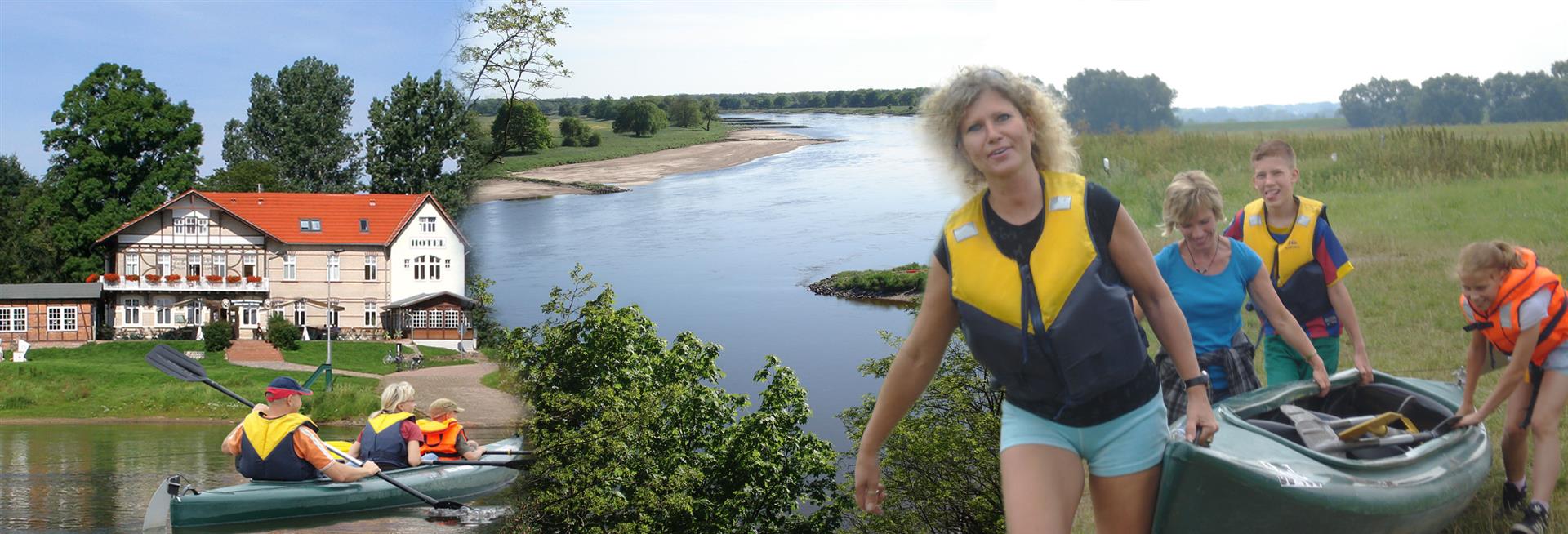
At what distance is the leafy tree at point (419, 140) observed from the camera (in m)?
6.00

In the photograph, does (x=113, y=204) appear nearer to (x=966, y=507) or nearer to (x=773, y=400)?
(x=773, y=400)

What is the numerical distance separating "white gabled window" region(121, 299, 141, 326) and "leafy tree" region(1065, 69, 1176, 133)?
11.9 meters

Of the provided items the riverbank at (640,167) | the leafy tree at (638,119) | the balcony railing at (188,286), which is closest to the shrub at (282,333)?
the balcony railing at (188,286)

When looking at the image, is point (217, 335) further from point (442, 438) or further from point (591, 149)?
point (591, 149)

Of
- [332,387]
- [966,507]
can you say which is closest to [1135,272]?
[966,507]

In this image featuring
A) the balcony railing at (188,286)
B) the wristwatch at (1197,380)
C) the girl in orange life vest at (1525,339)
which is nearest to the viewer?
the wristwatch at (1197,380)

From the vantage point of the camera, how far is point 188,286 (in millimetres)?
13406

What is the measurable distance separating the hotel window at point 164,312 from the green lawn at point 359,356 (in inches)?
85.7

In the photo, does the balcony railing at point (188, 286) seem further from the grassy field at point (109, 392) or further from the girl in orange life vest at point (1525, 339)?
the girl in orange life vest at point (1525, 339)

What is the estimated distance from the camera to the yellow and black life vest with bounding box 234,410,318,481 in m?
Result: 7.55

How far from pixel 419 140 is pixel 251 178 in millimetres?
5472

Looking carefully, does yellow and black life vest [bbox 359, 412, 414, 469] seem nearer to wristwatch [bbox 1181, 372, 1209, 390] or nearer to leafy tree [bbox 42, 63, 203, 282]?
wristwatch [bbox 1181, 372, 1209, 390]

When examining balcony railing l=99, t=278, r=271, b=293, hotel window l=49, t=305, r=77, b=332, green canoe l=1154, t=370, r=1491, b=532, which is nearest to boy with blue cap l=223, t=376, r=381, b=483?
balcony railing l=99, t=278, r=271, b=293

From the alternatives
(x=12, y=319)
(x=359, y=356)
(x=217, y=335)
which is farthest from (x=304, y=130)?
(x=12, y=319)
